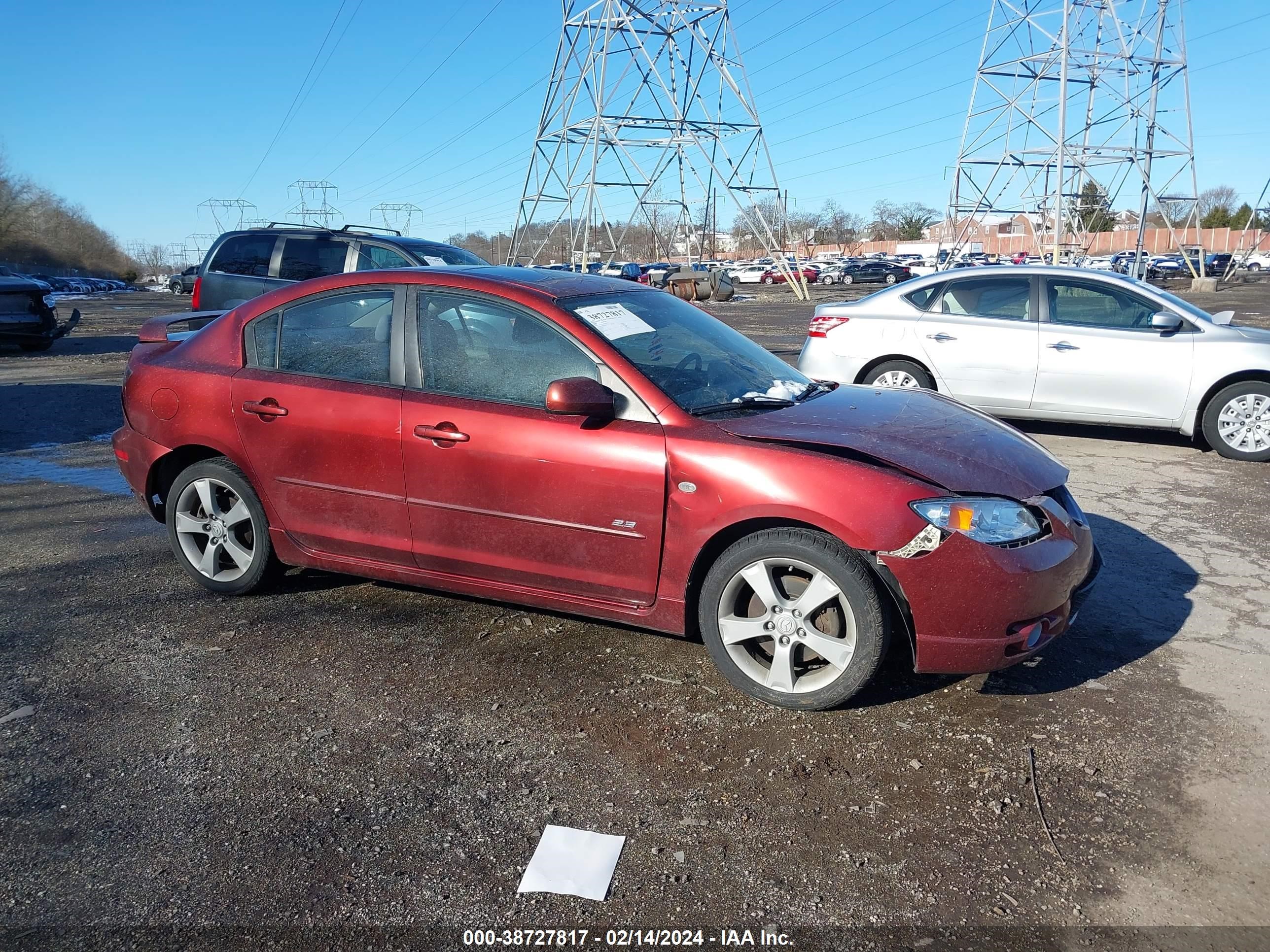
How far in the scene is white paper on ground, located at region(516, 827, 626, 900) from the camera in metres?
2.68

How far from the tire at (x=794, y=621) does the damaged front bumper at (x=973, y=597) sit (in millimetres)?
140

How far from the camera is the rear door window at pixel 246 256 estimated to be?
11.4 m

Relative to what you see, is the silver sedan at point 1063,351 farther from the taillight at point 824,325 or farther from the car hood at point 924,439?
the car hood at point 924,439

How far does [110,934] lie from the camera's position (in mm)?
2520

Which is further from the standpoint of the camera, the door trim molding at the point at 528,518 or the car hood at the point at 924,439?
the door trim molding at the point at 528,518

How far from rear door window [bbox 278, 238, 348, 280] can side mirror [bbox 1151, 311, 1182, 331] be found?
26.7 ft

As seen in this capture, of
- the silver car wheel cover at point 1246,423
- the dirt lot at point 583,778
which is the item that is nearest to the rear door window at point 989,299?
the silver car wheel cover at point 1246,423

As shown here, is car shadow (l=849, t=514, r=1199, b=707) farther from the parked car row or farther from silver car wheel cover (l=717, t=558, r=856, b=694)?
the parked car row

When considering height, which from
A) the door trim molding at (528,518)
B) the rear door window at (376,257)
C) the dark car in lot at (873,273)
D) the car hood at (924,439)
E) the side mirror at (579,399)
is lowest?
the door trim molding at (528,518)

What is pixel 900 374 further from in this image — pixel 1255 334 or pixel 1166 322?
pixel 1255 334

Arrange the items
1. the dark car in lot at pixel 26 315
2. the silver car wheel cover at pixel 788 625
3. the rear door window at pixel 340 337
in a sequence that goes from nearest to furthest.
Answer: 1. the silver car wheel cover at pixel 788 625
2. the rear door window at pixel 340 337
3. the dark car in lot at pixel 26 315

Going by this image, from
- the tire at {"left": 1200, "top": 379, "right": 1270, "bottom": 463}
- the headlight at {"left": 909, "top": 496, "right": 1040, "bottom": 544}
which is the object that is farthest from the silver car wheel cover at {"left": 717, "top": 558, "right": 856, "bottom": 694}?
the tire at {"left": 1200, "top": 379, "right": 1270, "bottom": 463}

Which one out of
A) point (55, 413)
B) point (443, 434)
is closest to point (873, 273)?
point (55, 413)

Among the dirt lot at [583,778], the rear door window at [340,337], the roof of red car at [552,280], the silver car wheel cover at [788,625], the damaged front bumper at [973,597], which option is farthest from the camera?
the rear door window at [340,337]
